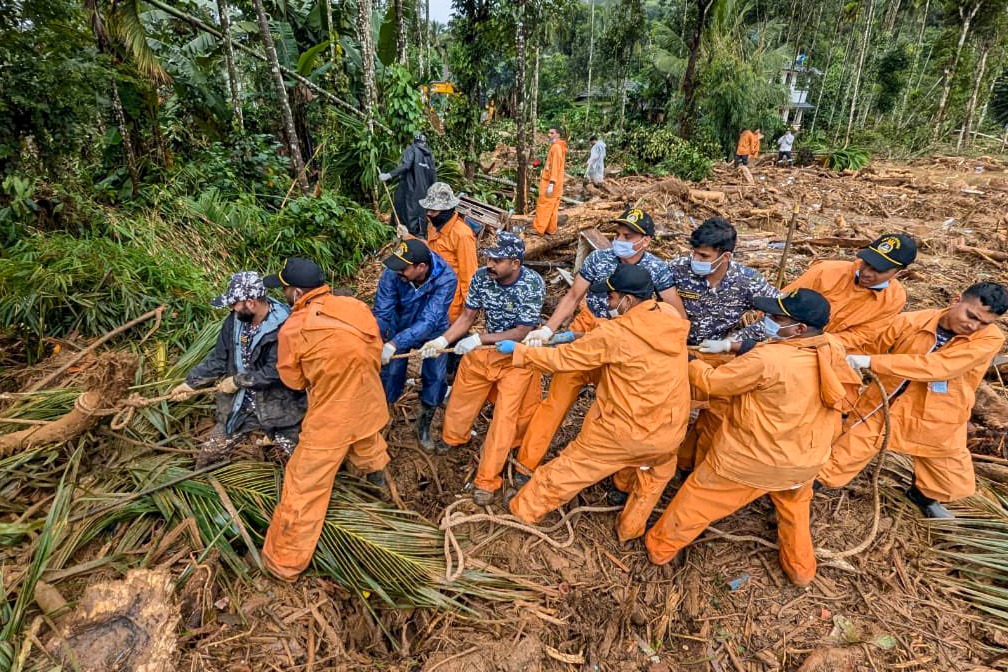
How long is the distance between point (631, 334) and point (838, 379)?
1.07m

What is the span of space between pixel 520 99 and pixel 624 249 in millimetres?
4712

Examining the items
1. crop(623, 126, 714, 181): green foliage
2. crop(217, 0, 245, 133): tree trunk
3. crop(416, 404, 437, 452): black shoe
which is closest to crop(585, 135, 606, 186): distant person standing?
crop(623, 126, 714, 181): green foliage

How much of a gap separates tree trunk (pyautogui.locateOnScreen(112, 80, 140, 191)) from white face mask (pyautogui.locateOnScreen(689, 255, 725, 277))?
6.45 meters

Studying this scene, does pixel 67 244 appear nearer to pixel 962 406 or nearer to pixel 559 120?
pixel 962 406

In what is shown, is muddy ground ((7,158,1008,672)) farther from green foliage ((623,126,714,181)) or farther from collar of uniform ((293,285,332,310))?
green foliage ((623,126,714,181))

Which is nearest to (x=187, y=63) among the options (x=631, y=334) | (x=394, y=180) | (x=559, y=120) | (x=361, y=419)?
(x=394, y=180)

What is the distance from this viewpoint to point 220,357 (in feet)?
10.1

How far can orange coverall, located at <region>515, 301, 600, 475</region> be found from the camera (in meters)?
3.32

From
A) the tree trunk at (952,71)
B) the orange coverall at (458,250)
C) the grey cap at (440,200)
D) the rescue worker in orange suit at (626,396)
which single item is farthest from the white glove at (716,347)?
the tree trunk at (952,71)

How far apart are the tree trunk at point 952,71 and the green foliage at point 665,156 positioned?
10.4m

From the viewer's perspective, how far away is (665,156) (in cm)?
1373

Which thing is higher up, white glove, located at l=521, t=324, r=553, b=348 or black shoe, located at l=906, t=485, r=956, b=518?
white glove, located at l=521, t=324, r=553, b=348

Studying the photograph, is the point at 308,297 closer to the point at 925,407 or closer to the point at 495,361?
the point at 495,361

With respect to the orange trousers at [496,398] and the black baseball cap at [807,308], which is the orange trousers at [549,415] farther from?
the black baseball cap at [807,308]
